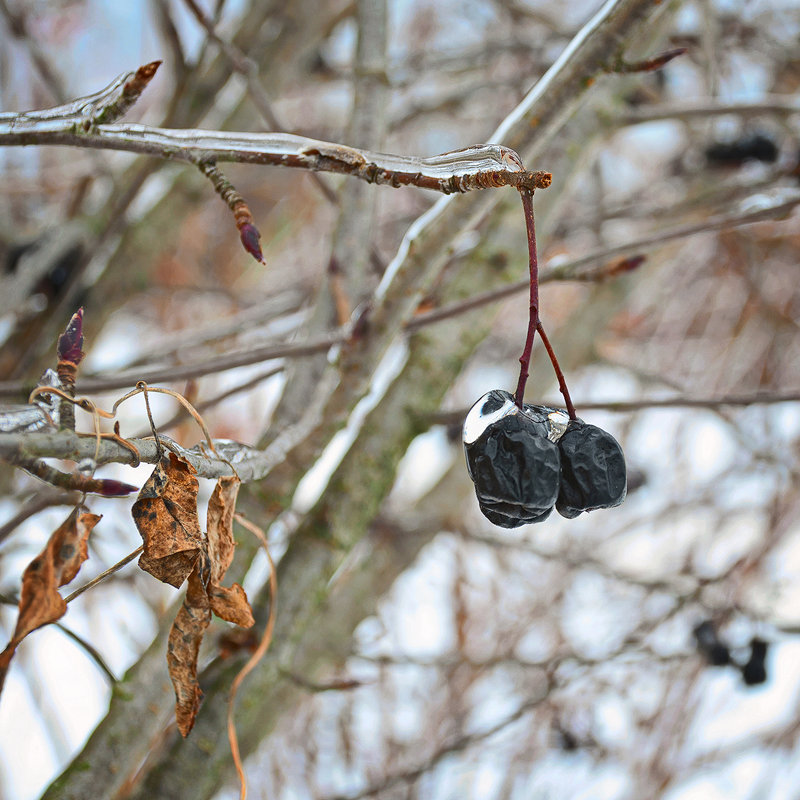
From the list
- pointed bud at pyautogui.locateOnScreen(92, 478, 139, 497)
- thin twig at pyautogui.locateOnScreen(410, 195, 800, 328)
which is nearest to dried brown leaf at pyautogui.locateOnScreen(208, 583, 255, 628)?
pointed bud at pyautogui.locateOnScreen(92, 478, 139, 497)

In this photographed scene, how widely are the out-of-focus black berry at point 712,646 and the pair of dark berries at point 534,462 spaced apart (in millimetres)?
1244

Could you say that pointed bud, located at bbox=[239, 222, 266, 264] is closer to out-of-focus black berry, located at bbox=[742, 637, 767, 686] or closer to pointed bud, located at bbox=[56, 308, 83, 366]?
pointed bud, located at bbox=[56, 308, 83, 366]

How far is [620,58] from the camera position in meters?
0.70

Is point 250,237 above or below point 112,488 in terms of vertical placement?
above

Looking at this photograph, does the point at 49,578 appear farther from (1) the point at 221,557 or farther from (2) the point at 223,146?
(2) the point at 223,146

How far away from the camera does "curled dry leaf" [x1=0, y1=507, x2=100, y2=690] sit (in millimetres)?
451

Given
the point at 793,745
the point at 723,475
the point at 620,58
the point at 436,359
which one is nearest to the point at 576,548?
the point at 723,475

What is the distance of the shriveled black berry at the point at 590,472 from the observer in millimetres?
609

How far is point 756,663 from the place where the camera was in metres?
1.61

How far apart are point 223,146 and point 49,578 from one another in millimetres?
302

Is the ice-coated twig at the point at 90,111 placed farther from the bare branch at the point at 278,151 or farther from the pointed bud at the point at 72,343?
the pointed bud at the point at 72,343

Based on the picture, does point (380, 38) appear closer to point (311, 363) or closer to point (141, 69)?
point (311, 363)

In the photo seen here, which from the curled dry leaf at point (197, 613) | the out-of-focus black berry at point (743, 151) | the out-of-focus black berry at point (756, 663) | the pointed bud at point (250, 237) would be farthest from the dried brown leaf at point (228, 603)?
the out-of-focus black berry at point (743, 151)

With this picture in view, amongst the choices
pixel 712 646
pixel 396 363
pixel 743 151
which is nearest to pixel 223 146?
pixel 396 363
